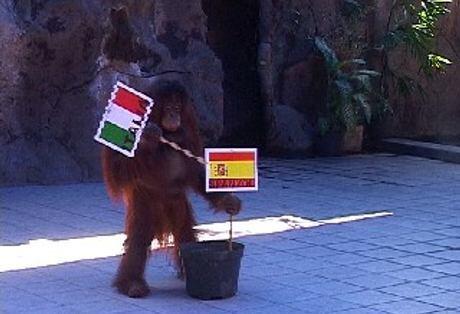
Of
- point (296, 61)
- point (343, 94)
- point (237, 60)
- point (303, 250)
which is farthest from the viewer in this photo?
point (237, 60)

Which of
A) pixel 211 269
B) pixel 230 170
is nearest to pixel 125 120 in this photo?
pixel 230 170

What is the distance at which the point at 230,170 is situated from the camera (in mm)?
6488

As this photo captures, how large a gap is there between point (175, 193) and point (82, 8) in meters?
5.10

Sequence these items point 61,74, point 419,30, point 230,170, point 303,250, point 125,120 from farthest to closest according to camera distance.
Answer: point 419,30 → point 61,74 → point 303,250 → point 230,170 → point 125,120

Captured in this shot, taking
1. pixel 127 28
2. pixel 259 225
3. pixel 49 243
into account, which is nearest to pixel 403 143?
pixel 127 28

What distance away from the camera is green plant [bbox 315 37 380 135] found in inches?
513

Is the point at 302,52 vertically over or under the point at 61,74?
over

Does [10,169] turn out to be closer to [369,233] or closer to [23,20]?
[23,20]

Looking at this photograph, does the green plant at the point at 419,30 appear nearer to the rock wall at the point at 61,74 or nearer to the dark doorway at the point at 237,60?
the dark doorway at the point at 237,60

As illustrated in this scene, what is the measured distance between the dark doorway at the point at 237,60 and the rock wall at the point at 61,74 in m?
2.75

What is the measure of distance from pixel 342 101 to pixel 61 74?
144 inches

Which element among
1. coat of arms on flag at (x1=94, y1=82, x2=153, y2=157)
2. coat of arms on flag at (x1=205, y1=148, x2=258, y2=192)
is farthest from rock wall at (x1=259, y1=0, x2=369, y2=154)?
coat of arms on flag at (x1=94, y1=82, x2=153, y2=157)

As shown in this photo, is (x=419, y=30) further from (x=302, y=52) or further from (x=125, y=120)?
(x=125, y=120)

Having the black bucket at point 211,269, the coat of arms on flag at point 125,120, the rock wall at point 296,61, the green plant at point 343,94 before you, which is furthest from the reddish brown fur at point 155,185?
the rock wall at point 296,61
